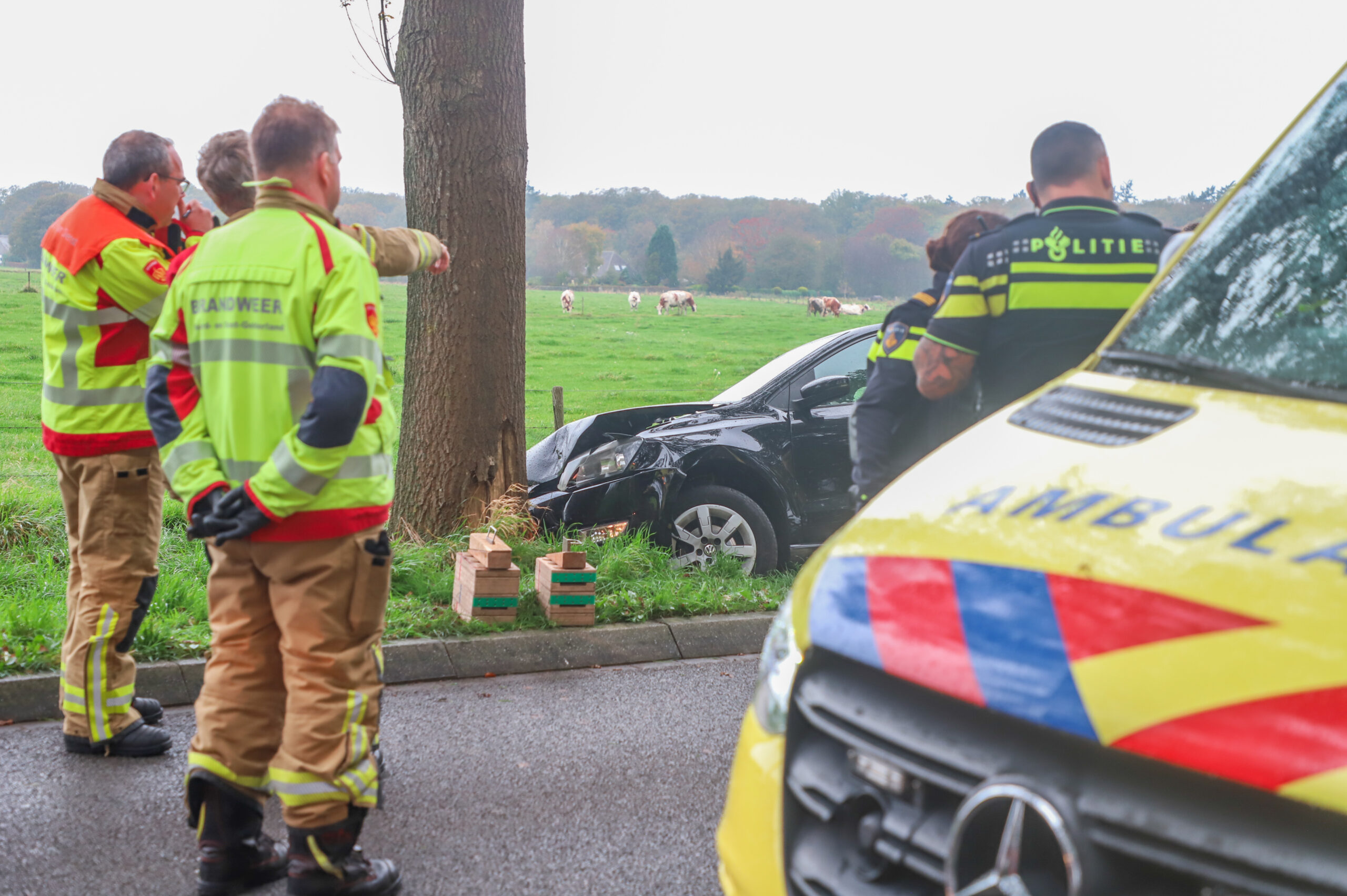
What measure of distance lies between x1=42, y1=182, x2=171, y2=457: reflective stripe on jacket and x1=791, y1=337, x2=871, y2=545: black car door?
12.4 ft

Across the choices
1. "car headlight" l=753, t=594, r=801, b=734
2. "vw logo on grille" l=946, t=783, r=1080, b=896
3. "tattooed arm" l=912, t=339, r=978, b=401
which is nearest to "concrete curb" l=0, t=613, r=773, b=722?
"tattooed arm" l=912, t=339, r=978, b=401

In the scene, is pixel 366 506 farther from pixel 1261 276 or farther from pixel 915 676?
pixel 1261 276

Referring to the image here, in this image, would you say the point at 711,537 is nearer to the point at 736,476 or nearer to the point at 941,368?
the point at 736,476

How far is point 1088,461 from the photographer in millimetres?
1905

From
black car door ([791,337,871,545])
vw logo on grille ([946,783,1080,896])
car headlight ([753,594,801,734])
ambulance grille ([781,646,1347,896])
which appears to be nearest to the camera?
ambulance grille ([781,646,1347,896])

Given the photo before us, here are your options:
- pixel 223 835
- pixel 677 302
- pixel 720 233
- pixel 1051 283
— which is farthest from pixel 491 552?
pixel 720 233

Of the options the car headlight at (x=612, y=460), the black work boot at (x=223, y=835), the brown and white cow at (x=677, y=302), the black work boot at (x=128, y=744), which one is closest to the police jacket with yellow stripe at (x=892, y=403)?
the car headlight at (x=612, y=460)

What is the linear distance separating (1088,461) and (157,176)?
10.9 ft

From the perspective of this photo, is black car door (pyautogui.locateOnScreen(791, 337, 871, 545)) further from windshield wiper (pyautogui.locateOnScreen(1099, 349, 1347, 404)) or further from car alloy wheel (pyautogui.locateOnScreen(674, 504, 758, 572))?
windshield wiper (pyautogui.locateOnScreen(1099, 349, 1347, 404))

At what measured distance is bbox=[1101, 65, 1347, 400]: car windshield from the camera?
2086 mm

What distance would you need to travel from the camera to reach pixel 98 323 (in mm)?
3781

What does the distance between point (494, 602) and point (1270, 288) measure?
375cm

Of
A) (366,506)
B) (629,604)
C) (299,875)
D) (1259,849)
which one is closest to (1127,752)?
(1259,849)

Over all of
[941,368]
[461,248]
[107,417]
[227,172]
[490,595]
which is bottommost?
[490,595]
